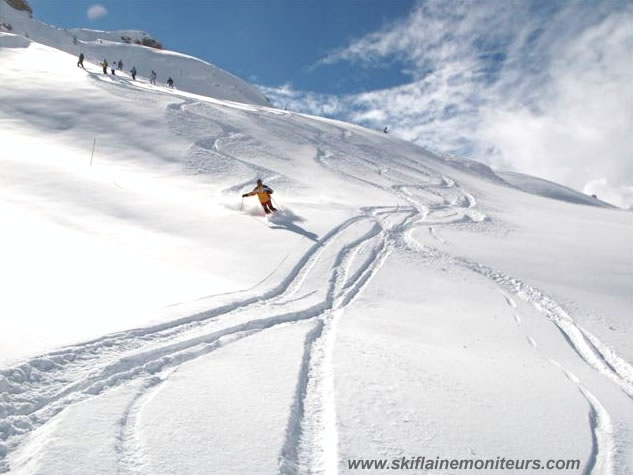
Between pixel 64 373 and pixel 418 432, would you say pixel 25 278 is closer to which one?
pixel 64 373

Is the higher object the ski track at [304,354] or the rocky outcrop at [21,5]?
the rocky outcrop at [21,5]

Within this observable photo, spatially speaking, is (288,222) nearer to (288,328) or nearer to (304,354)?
(288,328)

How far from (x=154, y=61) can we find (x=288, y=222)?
83081mm

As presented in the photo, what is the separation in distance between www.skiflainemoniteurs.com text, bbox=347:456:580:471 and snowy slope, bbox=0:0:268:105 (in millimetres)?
A: 73810

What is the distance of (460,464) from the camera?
3.68m

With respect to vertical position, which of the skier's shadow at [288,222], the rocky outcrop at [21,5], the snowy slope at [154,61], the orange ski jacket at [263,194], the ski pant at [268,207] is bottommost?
the skier's shadow at [288,222]

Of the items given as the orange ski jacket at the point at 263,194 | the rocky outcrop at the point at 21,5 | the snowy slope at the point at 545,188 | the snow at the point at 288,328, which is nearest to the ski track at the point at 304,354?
the snow at the point at 288,328

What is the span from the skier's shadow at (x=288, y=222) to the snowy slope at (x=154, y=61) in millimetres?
→ 64655

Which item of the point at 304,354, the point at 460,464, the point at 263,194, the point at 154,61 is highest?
the point at 154,61

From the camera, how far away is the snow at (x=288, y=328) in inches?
147

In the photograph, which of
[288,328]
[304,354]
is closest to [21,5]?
[288,328]

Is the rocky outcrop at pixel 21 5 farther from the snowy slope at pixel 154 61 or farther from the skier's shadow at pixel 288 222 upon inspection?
the skier's shadow at pixel 288 222

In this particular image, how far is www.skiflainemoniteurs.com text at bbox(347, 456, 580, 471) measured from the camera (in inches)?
140

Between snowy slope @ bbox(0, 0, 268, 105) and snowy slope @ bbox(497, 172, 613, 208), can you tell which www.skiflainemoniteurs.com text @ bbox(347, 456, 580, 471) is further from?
snowy slope @ bbox(0, 0, 268, 105)
